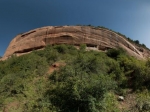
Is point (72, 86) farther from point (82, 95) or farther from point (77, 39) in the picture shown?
point (77, 39)

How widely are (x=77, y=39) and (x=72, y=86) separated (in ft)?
62.1

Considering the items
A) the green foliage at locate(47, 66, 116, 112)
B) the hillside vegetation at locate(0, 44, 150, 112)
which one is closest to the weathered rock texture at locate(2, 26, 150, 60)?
the hillside vegetation at locate(0, 44, 150, 112)

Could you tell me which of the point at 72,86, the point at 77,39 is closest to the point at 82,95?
the point at 72,86

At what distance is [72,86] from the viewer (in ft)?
48.6

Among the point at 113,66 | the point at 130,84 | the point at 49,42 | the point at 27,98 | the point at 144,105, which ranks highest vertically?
the point at 49,42

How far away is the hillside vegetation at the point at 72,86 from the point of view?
1428cm

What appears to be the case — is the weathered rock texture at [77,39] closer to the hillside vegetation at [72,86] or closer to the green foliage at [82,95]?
the hillside vegetation at [72,86]

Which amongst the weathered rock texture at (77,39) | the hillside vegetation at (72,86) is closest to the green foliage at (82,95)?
the hillside vegetation at (72,86)

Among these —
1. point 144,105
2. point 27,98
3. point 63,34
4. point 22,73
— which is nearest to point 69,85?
point 27,98

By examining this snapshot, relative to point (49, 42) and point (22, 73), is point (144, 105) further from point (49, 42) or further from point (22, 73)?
point (49, 42)

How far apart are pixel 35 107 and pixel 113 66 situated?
10550 millimetres

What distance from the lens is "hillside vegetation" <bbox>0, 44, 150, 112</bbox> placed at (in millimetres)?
14281

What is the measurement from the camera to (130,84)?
20797 mm

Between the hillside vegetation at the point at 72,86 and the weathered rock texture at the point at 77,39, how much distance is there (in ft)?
22.9
